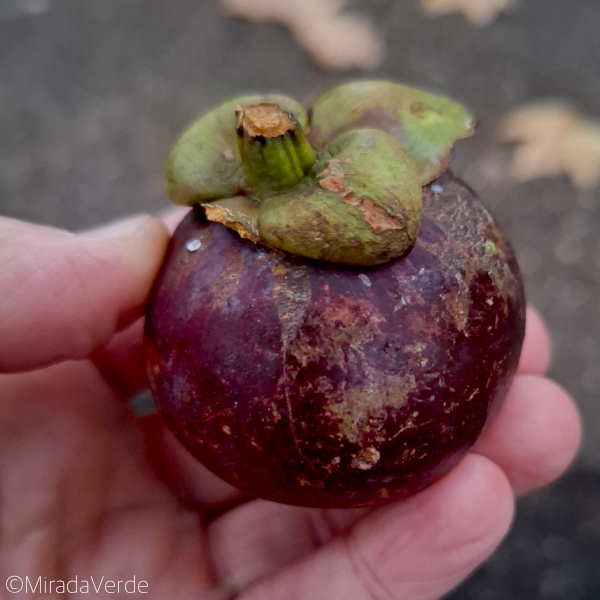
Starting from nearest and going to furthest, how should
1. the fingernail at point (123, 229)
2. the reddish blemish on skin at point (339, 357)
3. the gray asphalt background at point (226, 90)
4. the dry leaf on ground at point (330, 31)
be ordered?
the reddish blemish on skin at point (339, 357)
the fingernail at point (123, 229)
the gray asphalt background at point (226, 90)
the dry leaf on ground at point (330, 31)

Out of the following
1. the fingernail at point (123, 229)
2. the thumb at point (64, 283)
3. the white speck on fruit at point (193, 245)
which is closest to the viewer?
the white speck on fruit at point (193, 245)

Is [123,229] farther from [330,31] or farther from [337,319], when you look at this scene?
[330,31]

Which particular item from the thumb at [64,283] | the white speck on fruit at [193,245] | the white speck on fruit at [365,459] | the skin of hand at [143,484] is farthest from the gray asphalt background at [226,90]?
the white speck on fruit at [193,245]

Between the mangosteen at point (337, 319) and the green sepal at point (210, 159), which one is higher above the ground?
the green sepal at point (210, 159)

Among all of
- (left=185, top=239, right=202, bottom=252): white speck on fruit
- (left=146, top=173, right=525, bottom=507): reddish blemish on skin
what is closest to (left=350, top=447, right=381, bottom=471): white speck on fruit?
(left=146, top=173, right=525, bottom=507): reddish blemish on skin

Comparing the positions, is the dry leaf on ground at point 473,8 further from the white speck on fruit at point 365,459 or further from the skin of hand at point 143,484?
the white speck on fruit at point 365,459

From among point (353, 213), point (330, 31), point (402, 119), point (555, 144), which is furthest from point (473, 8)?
point (353, 213)

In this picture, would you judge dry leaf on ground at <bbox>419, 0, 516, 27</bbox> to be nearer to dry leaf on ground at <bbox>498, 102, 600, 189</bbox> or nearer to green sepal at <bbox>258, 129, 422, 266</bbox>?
dry leaf on ground at <bbox>498, 102, 600, 189</bbox>

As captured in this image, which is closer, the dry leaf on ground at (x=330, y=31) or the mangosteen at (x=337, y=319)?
the mangosteen at (x=337, y=319)
